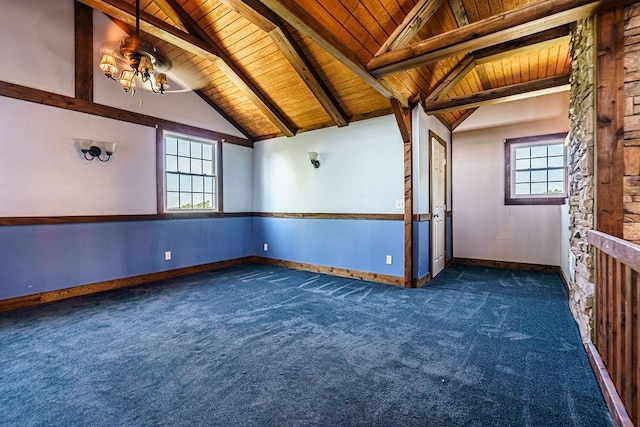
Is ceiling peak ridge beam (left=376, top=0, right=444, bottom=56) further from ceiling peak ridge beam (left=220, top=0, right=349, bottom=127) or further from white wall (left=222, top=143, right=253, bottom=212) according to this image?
white wall (left=222, top=143, right=253, bottom=212)

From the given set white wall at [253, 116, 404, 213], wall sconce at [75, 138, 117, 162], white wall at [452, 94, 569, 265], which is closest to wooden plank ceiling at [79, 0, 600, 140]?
white wall at [253, 116, 404, 213]

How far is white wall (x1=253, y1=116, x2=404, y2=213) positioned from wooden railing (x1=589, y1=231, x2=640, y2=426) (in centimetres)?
247

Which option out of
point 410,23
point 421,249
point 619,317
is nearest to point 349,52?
point 410,23

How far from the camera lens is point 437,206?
193 inches

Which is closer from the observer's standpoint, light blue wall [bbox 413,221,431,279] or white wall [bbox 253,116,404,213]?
light blue wall [bbox 413,221,431,279]

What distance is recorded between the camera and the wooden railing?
1407mm

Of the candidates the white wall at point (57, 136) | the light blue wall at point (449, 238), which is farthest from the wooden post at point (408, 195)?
the white wall at point (57, 136)

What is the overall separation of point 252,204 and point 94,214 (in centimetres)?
271

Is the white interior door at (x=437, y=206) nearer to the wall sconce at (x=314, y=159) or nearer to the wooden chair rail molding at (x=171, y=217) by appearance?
the wooden chair rail molding at (x=171, y=217)

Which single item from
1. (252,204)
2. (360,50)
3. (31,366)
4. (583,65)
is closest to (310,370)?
(31,366)

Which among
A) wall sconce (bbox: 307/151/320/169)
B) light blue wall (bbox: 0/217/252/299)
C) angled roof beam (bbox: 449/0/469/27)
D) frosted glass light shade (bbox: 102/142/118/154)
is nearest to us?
angled roof beam (bbox: 449/0/469/27)

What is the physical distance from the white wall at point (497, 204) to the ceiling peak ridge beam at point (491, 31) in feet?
9.90

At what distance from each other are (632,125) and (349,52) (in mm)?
2287

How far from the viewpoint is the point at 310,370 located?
2.07m
